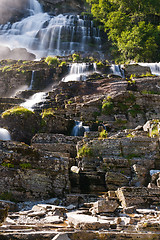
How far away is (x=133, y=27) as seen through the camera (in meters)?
36.9

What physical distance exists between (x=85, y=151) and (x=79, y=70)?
19.8m

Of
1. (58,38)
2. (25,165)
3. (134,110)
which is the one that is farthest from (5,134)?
(58,38)

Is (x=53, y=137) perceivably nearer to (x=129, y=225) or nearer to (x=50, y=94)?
(x=129, y=225)

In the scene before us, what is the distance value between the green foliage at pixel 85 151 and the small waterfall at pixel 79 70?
17.7m

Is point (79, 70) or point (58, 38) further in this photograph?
point (58, 38)

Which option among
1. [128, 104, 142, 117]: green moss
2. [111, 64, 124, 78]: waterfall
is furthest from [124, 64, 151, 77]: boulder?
[128, 104, 142, 117]: green moss

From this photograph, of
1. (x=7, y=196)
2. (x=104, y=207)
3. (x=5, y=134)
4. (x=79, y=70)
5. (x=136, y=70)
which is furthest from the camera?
(x=79, y=70)

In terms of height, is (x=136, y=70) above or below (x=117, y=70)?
below

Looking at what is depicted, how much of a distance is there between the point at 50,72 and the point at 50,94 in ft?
24.1

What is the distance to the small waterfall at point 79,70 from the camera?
2877cm

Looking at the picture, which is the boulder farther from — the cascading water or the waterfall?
the cascading water

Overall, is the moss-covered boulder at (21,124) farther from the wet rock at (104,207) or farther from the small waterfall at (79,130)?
the wet rock at (104,207)

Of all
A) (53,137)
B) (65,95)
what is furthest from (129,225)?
(65,95)

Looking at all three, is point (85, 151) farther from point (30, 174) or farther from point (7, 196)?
point (7, 196)
